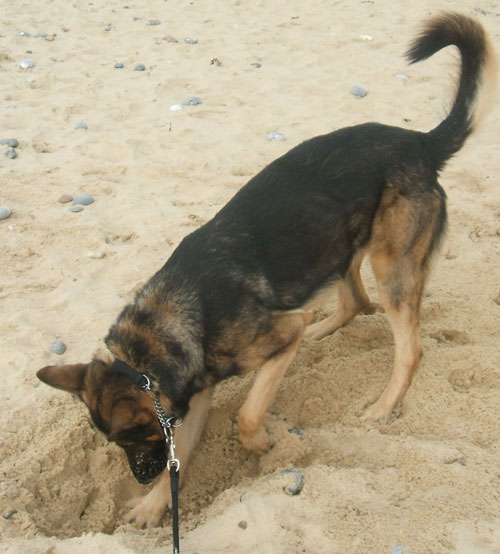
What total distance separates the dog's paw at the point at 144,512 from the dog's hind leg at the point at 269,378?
0.61 m

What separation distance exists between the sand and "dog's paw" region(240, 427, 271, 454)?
8cm

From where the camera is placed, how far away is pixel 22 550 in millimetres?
2816

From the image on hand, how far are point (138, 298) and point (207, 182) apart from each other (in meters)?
3.05

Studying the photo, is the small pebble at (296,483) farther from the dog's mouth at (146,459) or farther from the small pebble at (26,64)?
the small pebble at (26,64)

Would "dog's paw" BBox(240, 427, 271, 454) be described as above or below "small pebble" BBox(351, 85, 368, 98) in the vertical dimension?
below

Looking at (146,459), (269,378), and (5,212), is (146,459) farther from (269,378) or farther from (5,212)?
(5,212)

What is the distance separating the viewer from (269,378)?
11.6ft

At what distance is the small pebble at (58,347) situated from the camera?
4191mm

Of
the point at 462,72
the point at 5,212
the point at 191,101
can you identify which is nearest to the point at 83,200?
the point at 5,212

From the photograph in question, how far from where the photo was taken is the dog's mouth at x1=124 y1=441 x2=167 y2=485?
3072mm

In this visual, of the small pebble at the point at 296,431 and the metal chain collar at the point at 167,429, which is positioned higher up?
the metal chain collar at the point at 167,429

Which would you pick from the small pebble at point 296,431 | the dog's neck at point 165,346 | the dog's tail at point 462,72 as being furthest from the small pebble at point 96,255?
the dog's tail at point 462,72

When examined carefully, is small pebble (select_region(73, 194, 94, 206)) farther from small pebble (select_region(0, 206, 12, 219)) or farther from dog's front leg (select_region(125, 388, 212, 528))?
dog's front leg (select_region(125, 388, 212, 528))

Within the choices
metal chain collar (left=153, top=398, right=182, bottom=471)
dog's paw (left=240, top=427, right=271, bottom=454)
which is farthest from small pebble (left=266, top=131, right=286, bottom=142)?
metal chain collar (left=153, top=398, right=182, bottom=471)
